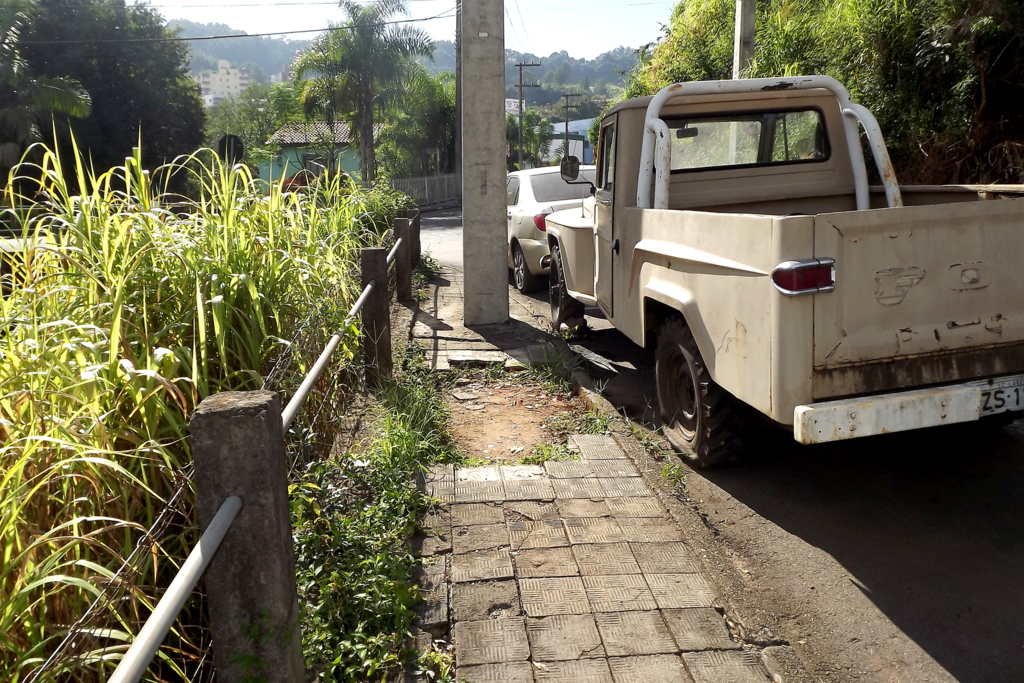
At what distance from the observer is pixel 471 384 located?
675 centimetres

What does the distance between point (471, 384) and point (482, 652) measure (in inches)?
146

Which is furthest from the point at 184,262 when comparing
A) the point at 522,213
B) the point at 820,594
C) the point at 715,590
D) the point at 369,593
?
the point at 522,213

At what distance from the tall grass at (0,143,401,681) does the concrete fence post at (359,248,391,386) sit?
0.88 m

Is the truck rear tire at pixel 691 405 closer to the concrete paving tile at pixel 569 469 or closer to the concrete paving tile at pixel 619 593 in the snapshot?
the concrete paving tile at pixel 569 469

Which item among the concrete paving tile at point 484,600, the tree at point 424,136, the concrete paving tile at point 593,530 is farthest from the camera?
the tree at point 424,136

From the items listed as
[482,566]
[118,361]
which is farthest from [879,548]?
[118,361]

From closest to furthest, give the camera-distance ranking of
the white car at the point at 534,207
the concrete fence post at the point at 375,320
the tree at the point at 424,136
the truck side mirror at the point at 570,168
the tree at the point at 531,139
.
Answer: the concrete fence post at the point at 375,320 → the truck side mirror at the point at 570,168 → the white car at the point at 534,207 → the tree at the point at 424,136 → the tree at the point at 531,139

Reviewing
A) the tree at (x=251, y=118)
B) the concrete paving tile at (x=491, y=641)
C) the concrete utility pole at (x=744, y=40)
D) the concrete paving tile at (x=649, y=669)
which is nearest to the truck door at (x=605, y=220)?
the concrete paving tile at (x=491, y=641)

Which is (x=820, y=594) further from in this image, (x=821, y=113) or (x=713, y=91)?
(x=821, y=113)

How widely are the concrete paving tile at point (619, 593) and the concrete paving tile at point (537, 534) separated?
37 centimetres

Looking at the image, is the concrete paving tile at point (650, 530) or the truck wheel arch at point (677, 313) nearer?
the concrete paving tile at point (650, 530)

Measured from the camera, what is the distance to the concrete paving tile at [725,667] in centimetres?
298

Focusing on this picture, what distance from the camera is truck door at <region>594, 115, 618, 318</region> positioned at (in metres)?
6.21

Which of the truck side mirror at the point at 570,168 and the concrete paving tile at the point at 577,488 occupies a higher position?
the truck side mirror at the point at 570,168
